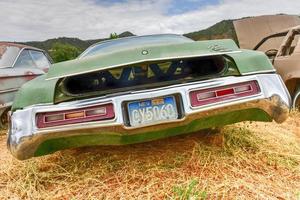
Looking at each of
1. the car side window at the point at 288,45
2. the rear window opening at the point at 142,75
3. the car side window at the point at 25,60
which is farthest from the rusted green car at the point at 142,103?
the car side window at the point at 25,60

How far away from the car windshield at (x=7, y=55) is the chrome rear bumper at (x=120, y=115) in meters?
3.50

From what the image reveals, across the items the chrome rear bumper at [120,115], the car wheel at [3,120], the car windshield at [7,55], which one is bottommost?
the car wheel at [3,120]

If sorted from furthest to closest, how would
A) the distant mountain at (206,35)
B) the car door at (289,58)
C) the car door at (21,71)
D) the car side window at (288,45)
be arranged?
the distant mountain at (206,35) → the car side window at (288,45) → the car door at (21,71) → the car door at (289,58)

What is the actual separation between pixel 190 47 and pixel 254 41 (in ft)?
21.5

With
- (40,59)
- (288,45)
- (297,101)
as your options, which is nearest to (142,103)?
(297,101)

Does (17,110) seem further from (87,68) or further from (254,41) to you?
(254,41)

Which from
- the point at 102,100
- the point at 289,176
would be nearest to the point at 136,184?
the point at 102,100

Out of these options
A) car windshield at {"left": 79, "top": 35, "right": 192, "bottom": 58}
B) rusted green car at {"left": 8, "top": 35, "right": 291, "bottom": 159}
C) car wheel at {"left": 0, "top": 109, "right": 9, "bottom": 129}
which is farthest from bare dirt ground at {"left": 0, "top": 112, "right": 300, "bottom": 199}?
car wheel at {"left": 0, "top": 109, "right": 9, "bottom": 129}

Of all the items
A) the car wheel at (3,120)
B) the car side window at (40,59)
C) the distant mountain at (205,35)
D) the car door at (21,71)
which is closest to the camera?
the car door at (21,71)

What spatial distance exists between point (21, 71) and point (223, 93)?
4.39 m

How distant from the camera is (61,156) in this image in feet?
12.1

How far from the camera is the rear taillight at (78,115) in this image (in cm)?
265

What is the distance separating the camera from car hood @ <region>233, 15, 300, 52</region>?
902cm

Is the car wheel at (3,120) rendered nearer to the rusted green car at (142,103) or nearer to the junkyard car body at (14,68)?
the junkyard car body at (14,68)
